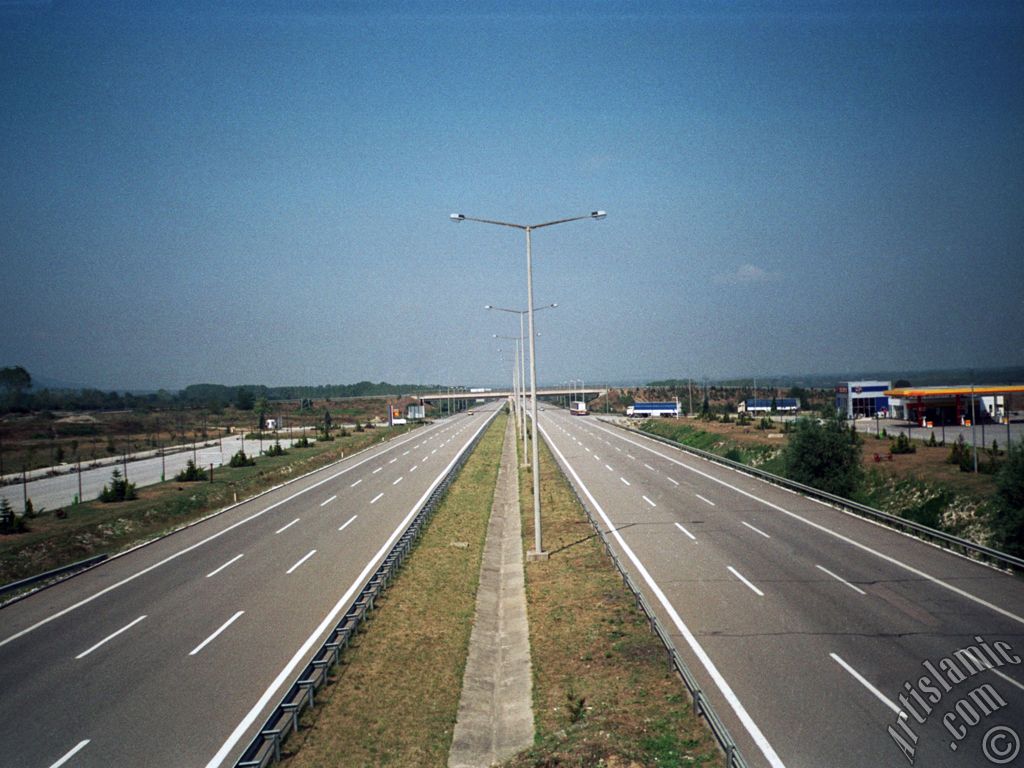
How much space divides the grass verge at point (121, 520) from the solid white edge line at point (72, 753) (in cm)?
1496

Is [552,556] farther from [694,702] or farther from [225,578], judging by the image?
[694,702]

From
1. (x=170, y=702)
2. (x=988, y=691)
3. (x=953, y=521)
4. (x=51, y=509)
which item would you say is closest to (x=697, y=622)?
(x=988, y=691)

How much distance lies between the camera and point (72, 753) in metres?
9.84

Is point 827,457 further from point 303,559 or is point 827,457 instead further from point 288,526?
point 288,526

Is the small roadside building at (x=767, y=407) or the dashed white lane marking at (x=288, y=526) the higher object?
the small roadside building at (x=767, y=407)

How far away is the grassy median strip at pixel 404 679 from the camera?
10.1 meters

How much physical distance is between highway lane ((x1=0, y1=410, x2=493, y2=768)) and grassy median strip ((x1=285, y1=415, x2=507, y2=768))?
1080mm

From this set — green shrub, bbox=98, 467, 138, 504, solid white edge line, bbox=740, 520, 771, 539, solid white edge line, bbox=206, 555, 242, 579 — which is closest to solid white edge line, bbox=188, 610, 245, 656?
solid white edge line, bbox=206, 555, 242, 579

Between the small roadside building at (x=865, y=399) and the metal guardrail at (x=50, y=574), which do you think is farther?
the small roadside building at (x=865, y=399)

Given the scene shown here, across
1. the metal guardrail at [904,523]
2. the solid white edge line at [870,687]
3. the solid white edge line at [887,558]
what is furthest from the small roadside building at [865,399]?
the solid white edge line at [870,687]

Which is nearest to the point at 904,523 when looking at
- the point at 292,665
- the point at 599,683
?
the point at 599,683

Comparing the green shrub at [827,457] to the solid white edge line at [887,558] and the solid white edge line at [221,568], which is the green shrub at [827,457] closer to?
the solid white edge line at [887,558]

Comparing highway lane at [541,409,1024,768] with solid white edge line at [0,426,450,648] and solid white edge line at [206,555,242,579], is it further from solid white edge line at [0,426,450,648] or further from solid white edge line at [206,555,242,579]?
solid white edge line at [0,426,450,648]

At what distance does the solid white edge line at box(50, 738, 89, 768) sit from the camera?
9578 millimetres
